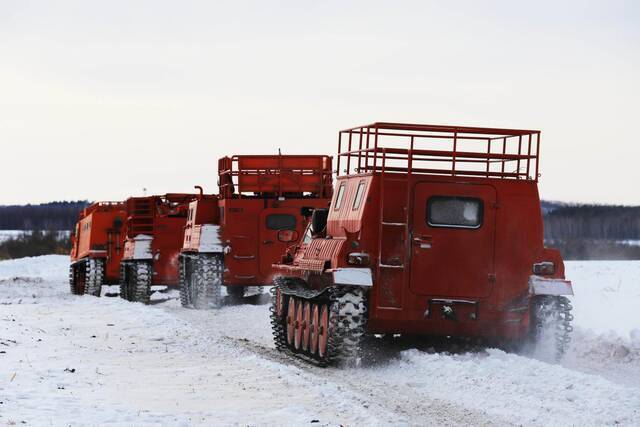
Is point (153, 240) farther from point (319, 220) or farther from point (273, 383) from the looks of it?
point (273, 383)

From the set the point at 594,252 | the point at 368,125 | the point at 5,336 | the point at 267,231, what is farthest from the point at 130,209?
the point at 594,252

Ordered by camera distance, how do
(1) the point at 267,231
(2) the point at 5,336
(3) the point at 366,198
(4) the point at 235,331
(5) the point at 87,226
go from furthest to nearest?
(5) the point at 87,226 → (1) the point at 267,231 → (4) the point at 235,331 → (2) the point at 5,336 → (3) the point at 366,198

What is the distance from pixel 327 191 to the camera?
102ft

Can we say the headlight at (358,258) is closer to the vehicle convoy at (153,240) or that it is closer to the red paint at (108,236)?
the vehicle convoy at (153,240)

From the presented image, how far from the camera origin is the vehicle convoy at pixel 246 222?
2978 centimetres

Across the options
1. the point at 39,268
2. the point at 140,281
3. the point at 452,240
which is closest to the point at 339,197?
the point at 452,240

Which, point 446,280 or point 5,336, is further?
point 5,336

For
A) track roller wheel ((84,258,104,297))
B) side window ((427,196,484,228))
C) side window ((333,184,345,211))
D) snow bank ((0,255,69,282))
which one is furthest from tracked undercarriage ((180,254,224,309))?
snow bank ((0,255,69,282))

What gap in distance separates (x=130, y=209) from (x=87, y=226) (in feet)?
19.9

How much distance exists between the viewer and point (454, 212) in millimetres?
16812

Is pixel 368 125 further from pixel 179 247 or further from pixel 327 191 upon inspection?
pixel 179 247

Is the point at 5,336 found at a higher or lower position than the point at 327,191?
lower

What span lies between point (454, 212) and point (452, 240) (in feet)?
1.27

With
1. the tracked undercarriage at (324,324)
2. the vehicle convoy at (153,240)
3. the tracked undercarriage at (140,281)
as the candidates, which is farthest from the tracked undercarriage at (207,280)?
the tracked undercarriage at (324,324)
